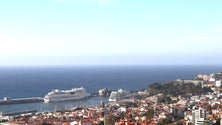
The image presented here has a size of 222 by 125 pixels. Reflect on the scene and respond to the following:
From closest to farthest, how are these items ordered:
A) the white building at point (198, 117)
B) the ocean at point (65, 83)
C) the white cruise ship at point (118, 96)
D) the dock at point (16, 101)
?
the white building at point (198, 117), the dock at point (16, 101), the ocean at point (65, 83), the white cruise ship at point (118, 96)

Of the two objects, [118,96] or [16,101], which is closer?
[16,101]

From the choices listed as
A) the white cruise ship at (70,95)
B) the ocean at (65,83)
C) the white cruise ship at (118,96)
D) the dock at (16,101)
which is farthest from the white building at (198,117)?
the white cruise ship at (70,95)

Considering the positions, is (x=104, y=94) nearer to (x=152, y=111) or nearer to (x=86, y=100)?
(x=86, y=100)

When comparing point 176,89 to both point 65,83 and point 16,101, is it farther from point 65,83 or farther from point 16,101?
point 65,83

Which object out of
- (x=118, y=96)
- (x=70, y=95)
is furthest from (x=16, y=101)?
(x=118, y=96)

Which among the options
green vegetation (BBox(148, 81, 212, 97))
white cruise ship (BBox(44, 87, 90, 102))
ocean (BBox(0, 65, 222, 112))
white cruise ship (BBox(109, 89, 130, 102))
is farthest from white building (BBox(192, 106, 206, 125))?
white cruise ship (BBox(44, 87, 90, 102))

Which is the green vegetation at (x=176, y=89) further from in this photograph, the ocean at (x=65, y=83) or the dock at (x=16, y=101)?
the dock at (x=16, y=101)

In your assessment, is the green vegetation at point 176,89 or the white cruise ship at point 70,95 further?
the white cruise ship at point 70,95

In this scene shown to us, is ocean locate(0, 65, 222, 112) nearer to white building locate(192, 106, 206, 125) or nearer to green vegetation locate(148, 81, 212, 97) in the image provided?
green vegetation locate(148, 81, 212, 97)

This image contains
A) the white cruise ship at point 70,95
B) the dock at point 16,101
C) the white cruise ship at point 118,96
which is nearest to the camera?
the dock at point 16,101

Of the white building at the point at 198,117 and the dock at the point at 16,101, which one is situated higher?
the white building at the point at 198,117

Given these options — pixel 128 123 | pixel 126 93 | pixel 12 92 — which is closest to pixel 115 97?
pixel 126 93
